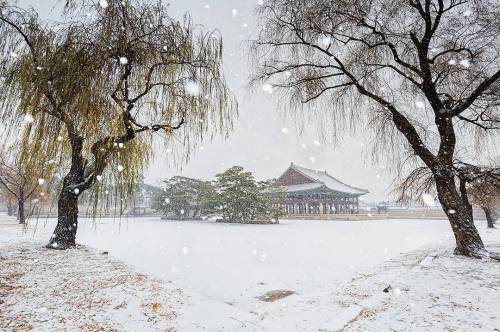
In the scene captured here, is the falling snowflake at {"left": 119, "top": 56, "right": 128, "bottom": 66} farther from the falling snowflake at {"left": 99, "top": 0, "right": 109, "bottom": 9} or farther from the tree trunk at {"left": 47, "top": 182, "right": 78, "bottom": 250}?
the tree trunk at {"left": 47, "top": 182, "right": 78, "bottom": 250}

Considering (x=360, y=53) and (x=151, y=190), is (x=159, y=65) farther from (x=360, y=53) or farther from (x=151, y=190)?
(x=151, y=190)

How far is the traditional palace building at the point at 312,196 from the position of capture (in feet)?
113

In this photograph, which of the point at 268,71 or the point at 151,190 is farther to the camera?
the point at 151,190

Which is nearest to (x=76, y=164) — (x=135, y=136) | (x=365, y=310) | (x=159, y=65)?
(x=135, y=136)

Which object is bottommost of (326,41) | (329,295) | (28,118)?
(329,295)

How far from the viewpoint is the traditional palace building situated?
34344 millimetres

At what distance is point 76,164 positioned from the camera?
6.10 meters

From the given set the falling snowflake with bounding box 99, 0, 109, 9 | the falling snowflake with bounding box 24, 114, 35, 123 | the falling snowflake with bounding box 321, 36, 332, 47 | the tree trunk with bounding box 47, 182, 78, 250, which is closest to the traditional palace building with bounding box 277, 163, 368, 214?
the falling snowflake with bounding box 321, 36, 332, 47

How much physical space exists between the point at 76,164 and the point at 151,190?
160 ft

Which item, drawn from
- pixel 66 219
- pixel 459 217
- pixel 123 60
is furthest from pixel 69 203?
pixel 459 217

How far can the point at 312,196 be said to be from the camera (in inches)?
1372

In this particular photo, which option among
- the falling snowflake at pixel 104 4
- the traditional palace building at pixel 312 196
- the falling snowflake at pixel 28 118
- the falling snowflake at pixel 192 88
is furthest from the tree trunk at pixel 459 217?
the traditional palace building at pixel 312 196

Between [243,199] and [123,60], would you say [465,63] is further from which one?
[243,199]

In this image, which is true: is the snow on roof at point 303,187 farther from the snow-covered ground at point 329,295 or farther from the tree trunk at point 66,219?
the tree trunk at point 66,219
